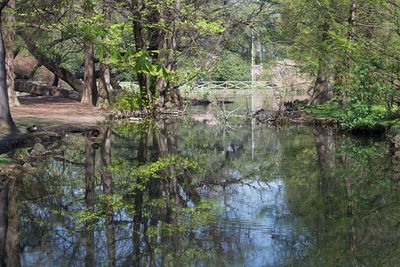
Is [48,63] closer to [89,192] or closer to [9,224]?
[89,192]

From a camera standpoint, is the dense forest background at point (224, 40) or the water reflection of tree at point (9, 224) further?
the dense forest background at point (224, 40)

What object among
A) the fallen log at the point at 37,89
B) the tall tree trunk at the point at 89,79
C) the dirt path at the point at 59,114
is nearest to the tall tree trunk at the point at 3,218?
the dirt path at the point at 59,114

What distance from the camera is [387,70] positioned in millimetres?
17219

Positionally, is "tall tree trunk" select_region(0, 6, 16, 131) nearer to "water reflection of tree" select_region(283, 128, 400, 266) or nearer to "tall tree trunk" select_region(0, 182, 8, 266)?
"tall tree trunk" select_region(0, 182, 8, 266)

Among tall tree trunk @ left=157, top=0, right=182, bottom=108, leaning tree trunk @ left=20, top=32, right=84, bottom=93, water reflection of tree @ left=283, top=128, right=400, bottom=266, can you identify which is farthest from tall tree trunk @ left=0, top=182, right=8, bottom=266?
leaning tree trunk @ left=20, top=32, right=84, bottom=93

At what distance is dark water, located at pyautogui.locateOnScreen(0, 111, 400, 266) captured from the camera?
21.6 feet

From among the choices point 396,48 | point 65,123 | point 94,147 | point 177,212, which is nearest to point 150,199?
point 177,212

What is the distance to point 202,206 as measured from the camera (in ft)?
30.6

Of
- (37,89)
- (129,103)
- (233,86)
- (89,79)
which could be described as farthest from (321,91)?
(233,86)

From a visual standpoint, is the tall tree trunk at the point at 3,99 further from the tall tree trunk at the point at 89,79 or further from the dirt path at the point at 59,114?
the tall tree trunk at the point at 89,79

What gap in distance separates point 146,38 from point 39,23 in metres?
5.48

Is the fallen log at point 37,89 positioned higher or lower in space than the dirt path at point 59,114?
higher

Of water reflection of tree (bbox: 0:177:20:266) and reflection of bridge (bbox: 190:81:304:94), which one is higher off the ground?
reflection of bridge (bbox: 190:81:304:94)

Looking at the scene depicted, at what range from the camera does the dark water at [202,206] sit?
659 cm
